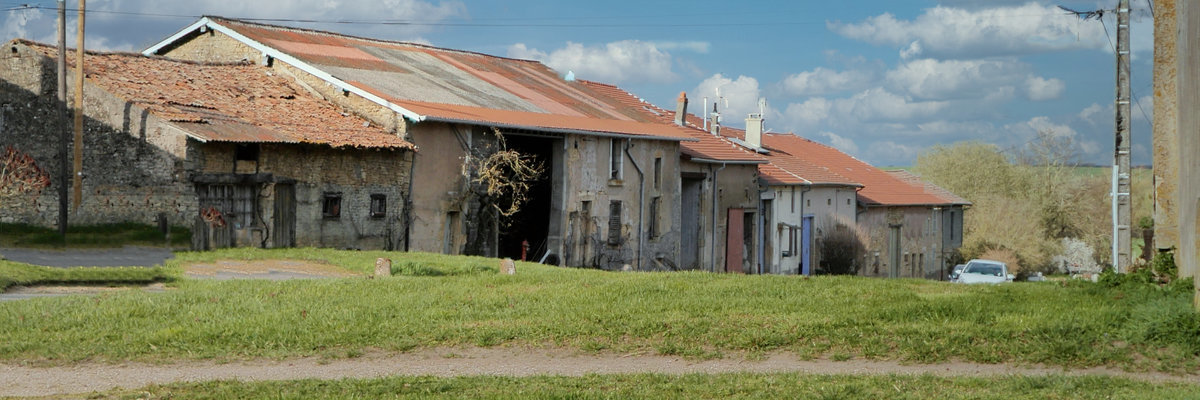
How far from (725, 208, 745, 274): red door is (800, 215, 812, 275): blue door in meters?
4.91

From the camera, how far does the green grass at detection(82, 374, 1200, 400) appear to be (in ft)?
31.7

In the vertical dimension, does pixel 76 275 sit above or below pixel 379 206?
below

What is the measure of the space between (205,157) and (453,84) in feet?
33.9

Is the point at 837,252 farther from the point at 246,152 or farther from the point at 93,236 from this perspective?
the point at 93,236

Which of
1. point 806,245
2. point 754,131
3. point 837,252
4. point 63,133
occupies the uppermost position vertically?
point 754,131

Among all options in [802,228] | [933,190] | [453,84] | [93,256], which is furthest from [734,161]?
[93,256]

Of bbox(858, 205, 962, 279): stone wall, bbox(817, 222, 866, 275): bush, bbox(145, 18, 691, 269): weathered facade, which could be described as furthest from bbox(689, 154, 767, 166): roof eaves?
bbox(858, 205, 962, 279): stone wall

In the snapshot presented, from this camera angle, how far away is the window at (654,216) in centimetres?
3878

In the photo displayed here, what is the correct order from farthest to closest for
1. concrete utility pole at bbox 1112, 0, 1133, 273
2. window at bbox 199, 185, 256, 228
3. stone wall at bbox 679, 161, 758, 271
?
stone wall at bbox 679, 161, 758, 271, window at bbox 199, 185, 256, 228, concrete utility pole at bbox 1112, 0, 1133, 273

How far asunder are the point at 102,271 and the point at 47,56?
868 centimetres

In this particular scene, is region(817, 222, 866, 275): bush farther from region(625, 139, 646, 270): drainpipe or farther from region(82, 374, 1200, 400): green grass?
region(82, 374, 1200, 400): green grass

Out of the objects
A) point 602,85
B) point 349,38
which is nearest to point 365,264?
point 349,38

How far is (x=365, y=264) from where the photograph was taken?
960 inches

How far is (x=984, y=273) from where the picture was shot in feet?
122
